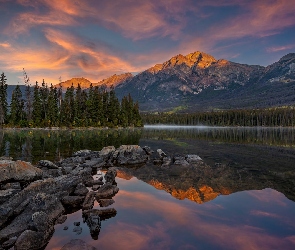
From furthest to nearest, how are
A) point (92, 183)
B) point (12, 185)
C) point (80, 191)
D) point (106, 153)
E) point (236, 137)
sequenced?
1. point (236, 137)
2. point (106, 153)
3. point (92, 183)
4. point (12, 185)
5. point (80, 191)

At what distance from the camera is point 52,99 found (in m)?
114

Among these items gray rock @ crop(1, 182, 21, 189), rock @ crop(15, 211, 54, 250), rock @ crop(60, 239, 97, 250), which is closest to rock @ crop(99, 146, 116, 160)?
gray rock @ crop(1, 182, 21, 189)

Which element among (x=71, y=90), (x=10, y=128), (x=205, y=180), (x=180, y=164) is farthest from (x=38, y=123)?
(x=205, y=180)

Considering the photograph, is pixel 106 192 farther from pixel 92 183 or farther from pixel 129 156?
pixel 129 156

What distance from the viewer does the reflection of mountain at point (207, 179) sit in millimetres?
19562

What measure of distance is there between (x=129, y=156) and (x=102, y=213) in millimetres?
20416

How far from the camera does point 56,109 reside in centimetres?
11419

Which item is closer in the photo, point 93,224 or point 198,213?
point 93,224

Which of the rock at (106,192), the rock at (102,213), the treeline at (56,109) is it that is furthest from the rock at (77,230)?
the treeline at (56,109)

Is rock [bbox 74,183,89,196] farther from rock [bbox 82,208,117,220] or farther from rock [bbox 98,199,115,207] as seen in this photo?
rock [bbox 82,208,117,220]

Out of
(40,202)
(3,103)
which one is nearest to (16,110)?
(3,103)

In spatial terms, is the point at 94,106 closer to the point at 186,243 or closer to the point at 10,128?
the point at 10,128

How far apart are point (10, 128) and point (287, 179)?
360 ft

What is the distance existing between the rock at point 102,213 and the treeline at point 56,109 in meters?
105
